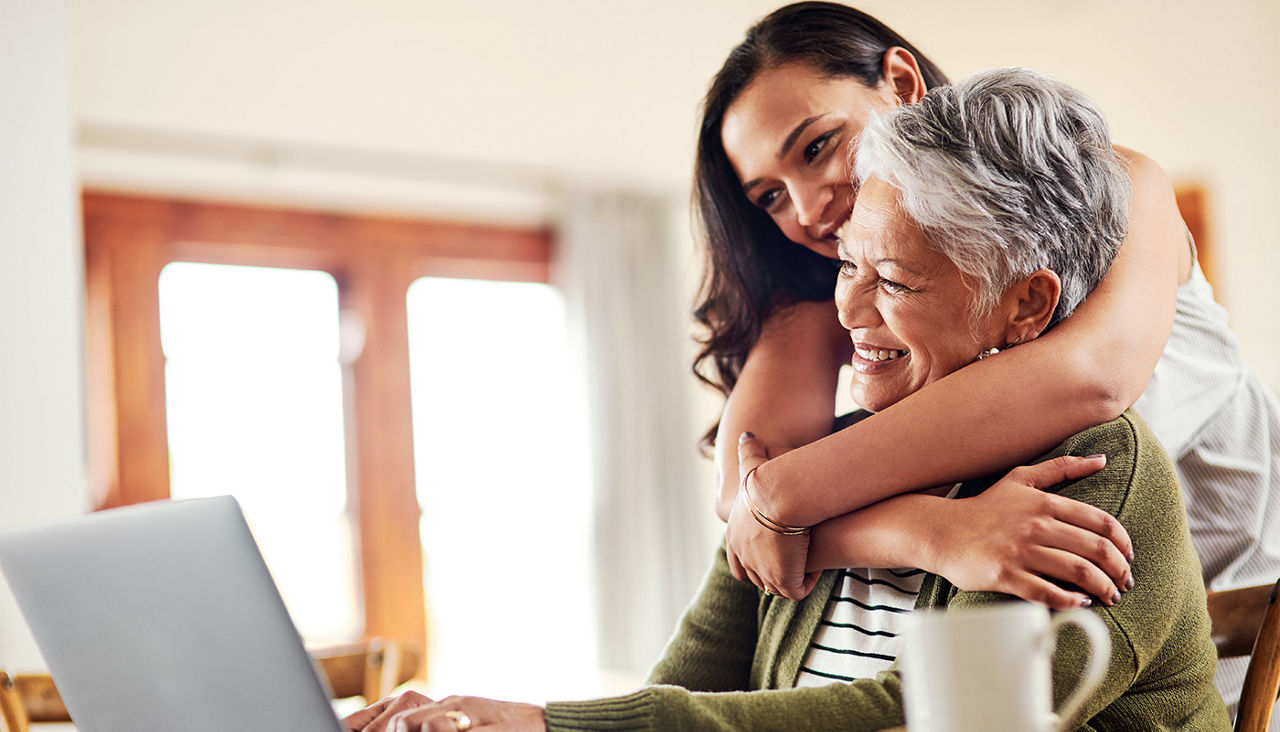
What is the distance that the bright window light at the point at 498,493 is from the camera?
5348mm

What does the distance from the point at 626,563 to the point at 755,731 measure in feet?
15.4

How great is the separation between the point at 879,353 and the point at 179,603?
700 millimetres

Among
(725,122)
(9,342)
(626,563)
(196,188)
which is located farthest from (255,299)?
(725,122)

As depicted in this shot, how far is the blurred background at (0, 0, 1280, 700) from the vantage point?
164 inches

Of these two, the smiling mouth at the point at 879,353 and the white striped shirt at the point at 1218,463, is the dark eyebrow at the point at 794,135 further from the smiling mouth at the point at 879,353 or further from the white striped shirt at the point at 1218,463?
the white striped shirt at the point at 1218,463

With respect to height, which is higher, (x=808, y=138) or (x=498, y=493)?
(x=808, y=138)

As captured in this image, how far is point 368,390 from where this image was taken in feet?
17.0

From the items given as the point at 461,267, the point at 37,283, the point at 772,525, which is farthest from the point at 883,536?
the point at 461,267

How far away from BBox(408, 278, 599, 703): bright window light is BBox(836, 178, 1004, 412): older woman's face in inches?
171

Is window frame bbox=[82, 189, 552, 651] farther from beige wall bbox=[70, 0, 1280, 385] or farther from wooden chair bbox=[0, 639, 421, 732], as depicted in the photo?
wooden chair bbox=[0, 639, 421, 732]

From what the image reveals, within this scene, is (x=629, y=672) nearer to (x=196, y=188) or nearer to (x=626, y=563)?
(x=626, y=563)

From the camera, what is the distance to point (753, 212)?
160 cm

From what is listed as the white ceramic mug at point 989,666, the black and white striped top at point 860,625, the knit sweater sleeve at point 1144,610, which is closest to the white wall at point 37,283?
A: the black and white striped top at point 860,625

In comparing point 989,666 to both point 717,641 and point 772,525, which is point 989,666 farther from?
point 717,641
